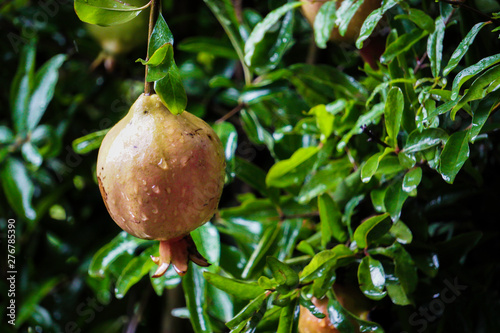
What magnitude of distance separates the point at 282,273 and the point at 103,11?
0.76ft

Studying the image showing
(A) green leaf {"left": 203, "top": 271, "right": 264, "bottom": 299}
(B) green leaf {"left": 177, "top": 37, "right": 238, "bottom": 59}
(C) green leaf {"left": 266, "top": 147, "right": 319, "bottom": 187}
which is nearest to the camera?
(A) green leaf {"left": 203, "top": 271, "right": 264, "bottom": 299}

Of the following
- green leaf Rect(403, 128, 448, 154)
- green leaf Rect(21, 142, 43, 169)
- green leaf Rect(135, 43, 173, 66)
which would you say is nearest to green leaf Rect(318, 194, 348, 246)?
green leaf Rect(403, 128, 448, 154)

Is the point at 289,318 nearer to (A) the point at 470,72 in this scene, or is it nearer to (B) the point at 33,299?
(A) the point at 470,72

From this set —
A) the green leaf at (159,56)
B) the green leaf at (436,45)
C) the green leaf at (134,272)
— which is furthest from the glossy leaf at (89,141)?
the green leaf at (436,45)

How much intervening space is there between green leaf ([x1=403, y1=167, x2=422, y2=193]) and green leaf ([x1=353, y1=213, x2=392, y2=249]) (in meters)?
0.03

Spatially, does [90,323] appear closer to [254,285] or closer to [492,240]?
[254,285]

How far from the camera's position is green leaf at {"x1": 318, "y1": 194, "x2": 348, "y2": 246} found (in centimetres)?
48

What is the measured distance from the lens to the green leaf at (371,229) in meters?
0.42

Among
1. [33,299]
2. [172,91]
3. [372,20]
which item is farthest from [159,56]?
[33,299]

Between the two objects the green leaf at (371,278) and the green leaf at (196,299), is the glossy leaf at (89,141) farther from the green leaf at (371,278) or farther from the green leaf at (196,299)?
the green leaf at (371,278)

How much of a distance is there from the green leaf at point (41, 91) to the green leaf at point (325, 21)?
0.40 meters

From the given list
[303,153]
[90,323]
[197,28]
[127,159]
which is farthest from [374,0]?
[90,323]

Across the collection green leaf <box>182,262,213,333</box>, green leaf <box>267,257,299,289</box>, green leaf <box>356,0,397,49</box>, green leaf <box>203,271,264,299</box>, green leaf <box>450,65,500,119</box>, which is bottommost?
green leaf <box>182,262,213,333</box>

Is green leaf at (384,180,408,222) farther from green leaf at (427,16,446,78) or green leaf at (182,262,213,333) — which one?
green leaf at (182,262,213,333)
